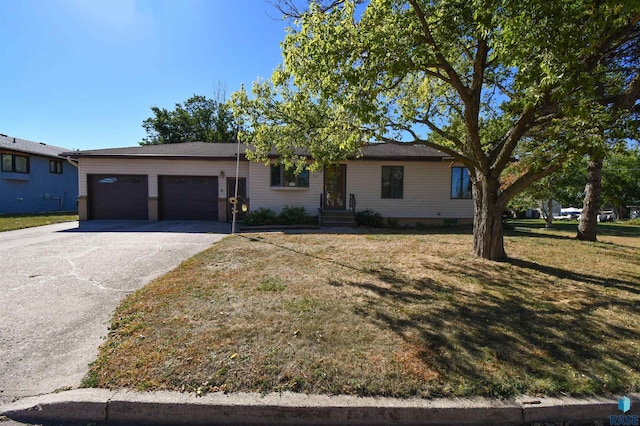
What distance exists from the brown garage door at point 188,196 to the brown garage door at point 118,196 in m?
0.87

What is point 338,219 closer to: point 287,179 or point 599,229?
point 287,179

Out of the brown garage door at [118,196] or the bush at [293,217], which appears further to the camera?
the brown garage door at [118,196]

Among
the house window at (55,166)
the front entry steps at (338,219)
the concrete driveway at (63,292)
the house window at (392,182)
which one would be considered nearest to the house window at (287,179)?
the front entry steps at (338,219)

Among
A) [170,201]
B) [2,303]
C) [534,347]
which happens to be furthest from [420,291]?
[170,201]

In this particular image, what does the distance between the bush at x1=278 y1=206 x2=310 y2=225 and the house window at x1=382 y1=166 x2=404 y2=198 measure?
3863 millimetres

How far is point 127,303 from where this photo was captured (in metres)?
4.10

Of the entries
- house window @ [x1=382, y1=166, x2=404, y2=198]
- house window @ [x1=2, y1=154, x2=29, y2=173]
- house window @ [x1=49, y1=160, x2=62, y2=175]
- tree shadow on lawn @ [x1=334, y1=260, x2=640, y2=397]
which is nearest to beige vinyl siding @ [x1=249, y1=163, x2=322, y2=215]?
house window @ [x1=382, y1=166, x2=404, y2=198]

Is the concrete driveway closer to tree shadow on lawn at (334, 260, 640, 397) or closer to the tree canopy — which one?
tree shadow on lawn at (334, 260, 640, 397)

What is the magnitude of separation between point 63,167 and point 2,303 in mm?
24957

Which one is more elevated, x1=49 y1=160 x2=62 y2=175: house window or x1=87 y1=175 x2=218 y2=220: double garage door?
x1=49 y1=160 x2=62 y2=175: house window

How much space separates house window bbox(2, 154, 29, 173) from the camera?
18.8 metres

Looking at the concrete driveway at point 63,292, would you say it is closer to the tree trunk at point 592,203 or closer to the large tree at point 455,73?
the large tree at point 455,73

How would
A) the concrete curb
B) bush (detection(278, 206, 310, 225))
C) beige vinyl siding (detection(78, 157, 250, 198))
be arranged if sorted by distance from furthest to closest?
1. beige vinyl siding (detection(78, 157, 250, 198))
2. bush (detection(278, 206, 310, 225))
3. the concrete curb

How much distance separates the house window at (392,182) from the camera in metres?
14.0
